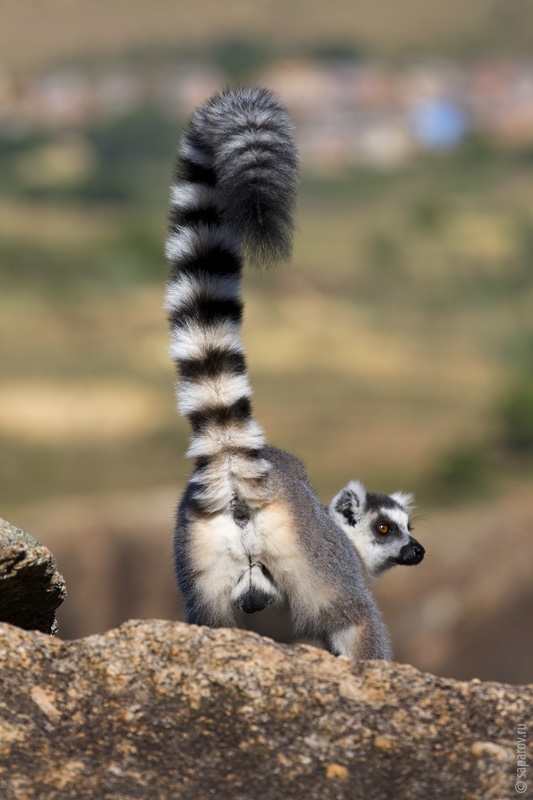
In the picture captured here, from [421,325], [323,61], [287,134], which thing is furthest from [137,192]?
[287,134]

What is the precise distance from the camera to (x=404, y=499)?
18.8 feet

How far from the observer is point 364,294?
38.3 metres

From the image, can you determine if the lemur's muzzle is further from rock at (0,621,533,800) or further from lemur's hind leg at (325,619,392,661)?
rock at (0,621,533,800)

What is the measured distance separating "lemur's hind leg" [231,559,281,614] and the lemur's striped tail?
0.22 m

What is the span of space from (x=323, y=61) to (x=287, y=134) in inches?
→ 1923

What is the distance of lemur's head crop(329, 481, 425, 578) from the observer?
5.27 m

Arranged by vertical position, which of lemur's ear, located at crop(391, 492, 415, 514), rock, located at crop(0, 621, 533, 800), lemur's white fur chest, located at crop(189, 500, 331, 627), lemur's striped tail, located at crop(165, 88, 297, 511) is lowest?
rock, located at crop(0, 621, 533, 800)

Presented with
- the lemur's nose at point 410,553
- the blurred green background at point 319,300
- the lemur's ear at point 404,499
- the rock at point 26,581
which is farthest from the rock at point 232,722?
the blurred green background at point 319,300

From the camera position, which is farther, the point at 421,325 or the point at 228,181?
the point at 421,325

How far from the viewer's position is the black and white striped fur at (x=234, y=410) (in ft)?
11.7

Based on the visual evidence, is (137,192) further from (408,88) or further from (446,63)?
(446,63)

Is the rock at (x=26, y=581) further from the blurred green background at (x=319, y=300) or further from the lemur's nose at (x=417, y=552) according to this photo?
the blurred green background at (x=319, y=300)

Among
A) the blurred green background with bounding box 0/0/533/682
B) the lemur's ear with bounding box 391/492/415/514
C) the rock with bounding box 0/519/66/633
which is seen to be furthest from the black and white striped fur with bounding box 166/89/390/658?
the blurred green background with bounding box 0/0/533/682

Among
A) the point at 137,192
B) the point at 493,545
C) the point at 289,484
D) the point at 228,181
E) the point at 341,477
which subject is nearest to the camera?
the point at 228,181
